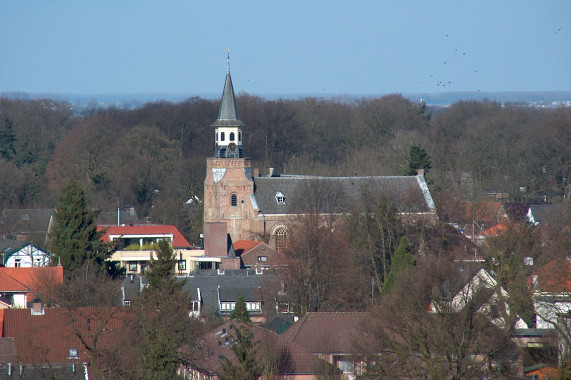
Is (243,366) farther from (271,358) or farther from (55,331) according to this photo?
(55,331)

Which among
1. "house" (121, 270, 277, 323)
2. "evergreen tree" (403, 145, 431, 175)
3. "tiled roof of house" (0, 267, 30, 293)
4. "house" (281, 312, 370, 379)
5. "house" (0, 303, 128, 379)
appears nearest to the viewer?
"house" (0, 303, 128, 379)

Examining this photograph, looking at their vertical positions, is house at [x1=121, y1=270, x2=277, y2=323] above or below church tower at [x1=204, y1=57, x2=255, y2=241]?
below

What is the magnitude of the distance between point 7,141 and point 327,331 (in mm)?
68245

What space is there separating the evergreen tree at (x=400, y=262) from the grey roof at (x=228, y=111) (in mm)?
19995

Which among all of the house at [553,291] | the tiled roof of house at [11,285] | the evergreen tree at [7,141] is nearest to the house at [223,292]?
the tiled roof of house at [11,285]

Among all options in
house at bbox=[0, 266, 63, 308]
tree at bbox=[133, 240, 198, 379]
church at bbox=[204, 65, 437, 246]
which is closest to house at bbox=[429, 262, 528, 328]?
tree at bbox=[133, 240, 198, 379]

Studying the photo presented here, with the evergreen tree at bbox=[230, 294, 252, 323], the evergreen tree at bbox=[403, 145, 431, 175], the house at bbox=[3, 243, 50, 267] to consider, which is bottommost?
the evergreen tree at bbox=[230, 294, 252, 323]

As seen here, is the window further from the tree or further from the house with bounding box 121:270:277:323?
the house with bounding box 121:270:277:323

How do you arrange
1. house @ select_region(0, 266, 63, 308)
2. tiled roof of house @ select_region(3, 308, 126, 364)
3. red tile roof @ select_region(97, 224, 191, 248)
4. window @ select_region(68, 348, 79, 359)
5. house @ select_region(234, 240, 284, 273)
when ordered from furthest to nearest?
red tile roof @ select_region(97, 224, 191, 248) → house @ select_region(234, 240, 284, 273) → house @ select_region(0, 266, 63, 308) → window @ select_region(68, 348, 79, 359) → tiled roof of house @ select_region(3, 308, 126, 364)

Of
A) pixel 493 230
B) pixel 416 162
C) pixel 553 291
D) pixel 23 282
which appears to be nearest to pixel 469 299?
pixel 553 291

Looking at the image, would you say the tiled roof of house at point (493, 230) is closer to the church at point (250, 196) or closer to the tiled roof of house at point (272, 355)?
the church at point (250, 196)

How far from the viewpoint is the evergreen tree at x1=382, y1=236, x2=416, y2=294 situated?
138ft

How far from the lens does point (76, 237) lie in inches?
1987

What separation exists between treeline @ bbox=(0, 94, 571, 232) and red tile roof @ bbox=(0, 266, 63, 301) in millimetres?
22884
